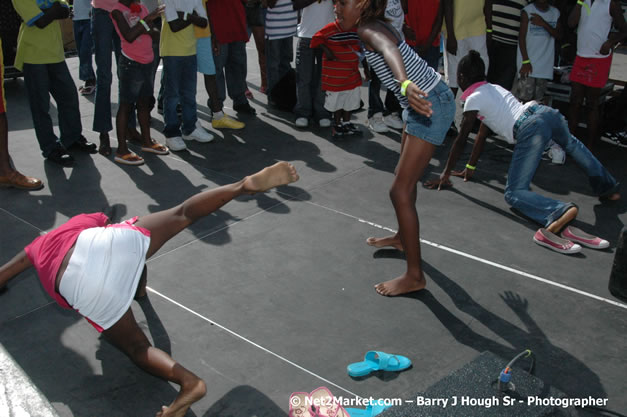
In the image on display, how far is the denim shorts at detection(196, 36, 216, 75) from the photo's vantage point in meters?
7.25

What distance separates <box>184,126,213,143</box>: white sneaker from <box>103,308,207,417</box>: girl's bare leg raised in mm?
4173

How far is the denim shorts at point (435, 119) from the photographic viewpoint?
404 cm

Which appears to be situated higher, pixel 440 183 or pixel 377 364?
pixel 440 183

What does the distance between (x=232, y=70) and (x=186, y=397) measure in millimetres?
5755

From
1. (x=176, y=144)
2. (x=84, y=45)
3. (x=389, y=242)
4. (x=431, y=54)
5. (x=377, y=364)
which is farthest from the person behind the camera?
(x=84, y=45)

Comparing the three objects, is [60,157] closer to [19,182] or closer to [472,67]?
[19,182]

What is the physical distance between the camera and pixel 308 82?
25.2ft

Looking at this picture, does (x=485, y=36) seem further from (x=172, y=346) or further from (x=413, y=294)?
(x=172, y=346)

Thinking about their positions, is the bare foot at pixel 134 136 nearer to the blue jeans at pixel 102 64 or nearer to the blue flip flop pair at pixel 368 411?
the blue jeans at pixel 102 64

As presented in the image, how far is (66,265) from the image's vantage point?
308cm

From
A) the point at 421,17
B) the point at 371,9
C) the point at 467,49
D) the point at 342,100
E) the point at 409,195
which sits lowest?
the point at 342,100

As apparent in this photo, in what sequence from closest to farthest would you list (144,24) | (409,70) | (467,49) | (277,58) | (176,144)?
(409,70) → (144,24) → (176,144) → (467,49) → (277,58)

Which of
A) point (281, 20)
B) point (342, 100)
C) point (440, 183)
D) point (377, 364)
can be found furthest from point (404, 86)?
point (281, 20)

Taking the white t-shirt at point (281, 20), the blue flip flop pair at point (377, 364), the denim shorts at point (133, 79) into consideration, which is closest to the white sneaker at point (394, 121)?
the white t-shirt at point (281, 20)
